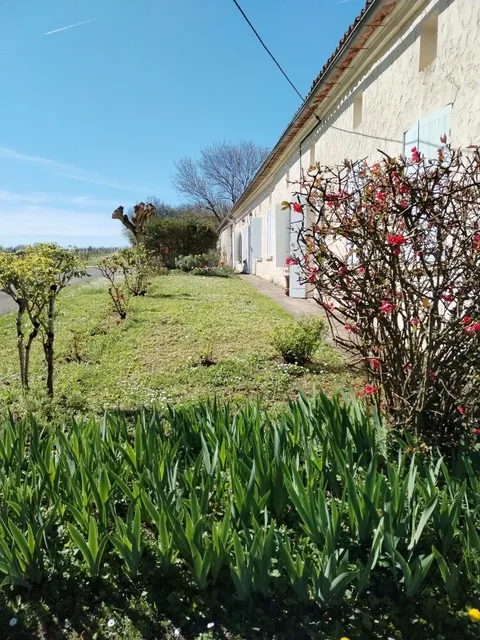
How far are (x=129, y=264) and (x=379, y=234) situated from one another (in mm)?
8799

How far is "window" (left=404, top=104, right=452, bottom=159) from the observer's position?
15.0ft

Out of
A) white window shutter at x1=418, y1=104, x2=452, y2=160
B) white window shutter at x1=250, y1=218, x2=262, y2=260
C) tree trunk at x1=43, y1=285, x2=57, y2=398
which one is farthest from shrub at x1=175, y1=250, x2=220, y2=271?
tree trunk at x1=43, y1=285, x2=57, y2=398

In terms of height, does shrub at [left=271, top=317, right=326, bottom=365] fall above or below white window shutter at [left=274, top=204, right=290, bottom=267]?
below

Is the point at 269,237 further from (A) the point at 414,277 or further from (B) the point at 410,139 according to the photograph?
(A) the point at 414,277

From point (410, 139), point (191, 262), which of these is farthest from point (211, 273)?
point (410, 139)

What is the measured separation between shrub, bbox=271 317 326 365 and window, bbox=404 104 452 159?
2197 millimetres

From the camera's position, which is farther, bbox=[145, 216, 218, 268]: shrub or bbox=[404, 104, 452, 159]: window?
bbox=[145, 216, 218, 268]: shrub

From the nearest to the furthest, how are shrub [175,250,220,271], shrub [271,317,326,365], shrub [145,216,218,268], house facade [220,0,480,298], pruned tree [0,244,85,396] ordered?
pruned tree [0,244,85,396] < house facade [220,0,480,298] < shrub [271,317,326,365] < shrub [175,250,220,271] < shrub [145,216,218,268]

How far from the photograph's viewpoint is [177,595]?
2000 mm

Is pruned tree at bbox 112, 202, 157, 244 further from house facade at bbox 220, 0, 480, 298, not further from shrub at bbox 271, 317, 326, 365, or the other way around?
shrub at bbox 271, 317, 326, 365

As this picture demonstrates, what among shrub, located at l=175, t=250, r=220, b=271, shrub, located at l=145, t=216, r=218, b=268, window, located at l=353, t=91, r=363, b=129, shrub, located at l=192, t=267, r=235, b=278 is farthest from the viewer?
shrub, located at l=145, t=216, r=218, b=268

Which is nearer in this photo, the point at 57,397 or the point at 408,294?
the point at 408,294

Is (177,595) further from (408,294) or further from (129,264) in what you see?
Answer: (129,264)

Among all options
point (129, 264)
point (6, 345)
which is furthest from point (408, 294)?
point (129, 264)
